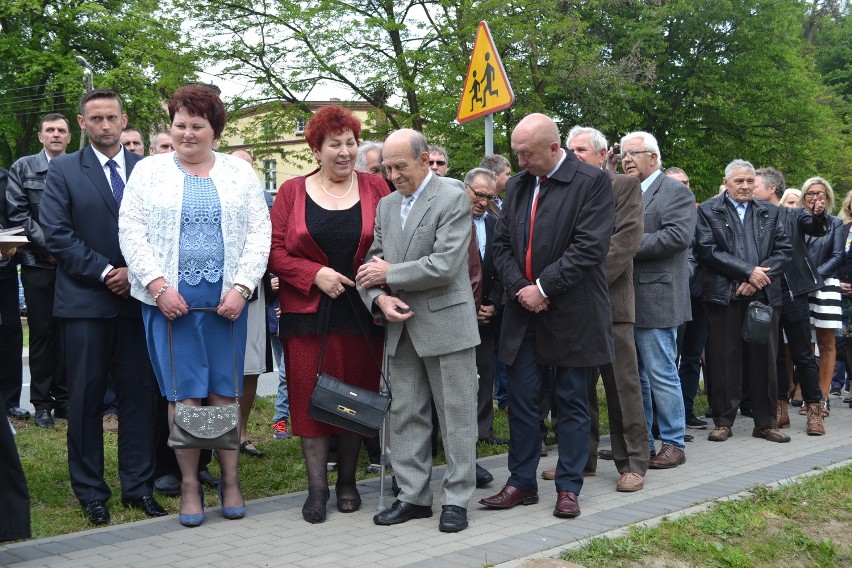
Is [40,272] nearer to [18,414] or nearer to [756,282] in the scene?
[18,414]

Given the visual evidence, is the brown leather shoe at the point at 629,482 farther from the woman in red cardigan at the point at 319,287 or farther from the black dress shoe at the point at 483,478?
the woman in red cardigan at the point at 319,287

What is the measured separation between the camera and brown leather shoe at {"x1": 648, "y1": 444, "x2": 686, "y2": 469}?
6891 mm

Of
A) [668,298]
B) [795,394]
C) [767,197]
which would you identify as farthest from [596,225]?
[795,394]

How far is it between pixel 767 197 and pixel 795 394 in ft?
7.61

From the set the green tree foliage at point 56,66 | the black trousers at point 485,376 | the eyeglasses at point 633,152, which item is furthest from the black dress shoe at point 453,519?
the green tree foliage at point 56,66

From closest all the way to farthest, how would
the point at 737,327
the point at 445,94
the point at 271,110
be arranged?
the point at 737,327
the point at 445,94
the point at 271,110

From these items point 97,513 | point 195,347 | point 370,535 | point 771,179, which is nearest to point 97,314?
point 195,347

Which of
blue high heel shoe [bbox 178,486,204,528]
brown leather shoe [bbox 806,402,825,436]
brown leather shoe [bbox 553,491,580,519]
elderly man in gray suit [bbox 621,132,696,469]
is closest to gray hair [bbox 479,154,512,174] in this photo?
elderly man in gray suit [bbox 621,132,696,469]

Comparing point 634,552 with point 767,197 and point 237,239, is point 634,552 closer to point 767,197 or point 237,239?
point 237,239

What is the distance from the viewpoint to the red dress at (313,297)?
5.63 metres

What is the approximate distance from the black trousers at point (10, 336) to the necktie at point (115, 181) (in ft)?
7.74

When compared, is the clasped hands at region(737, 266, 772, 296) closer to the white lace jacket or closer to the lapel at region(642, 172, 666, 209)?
the lapel at region(642, 172, 666, 209)

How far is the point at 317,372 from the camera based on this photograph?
18.5ft

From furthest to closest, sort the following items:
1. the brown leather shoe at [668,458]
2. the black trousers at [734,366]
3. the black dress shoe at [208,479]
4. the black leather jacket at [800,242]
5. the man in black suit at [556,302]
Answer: the black leather jacket at [800,242] → the black trousers at [734,366] → the brown leather shoe at [668,458] → the black dress shoe at [208,479] → the man in black suit at [556,302]
